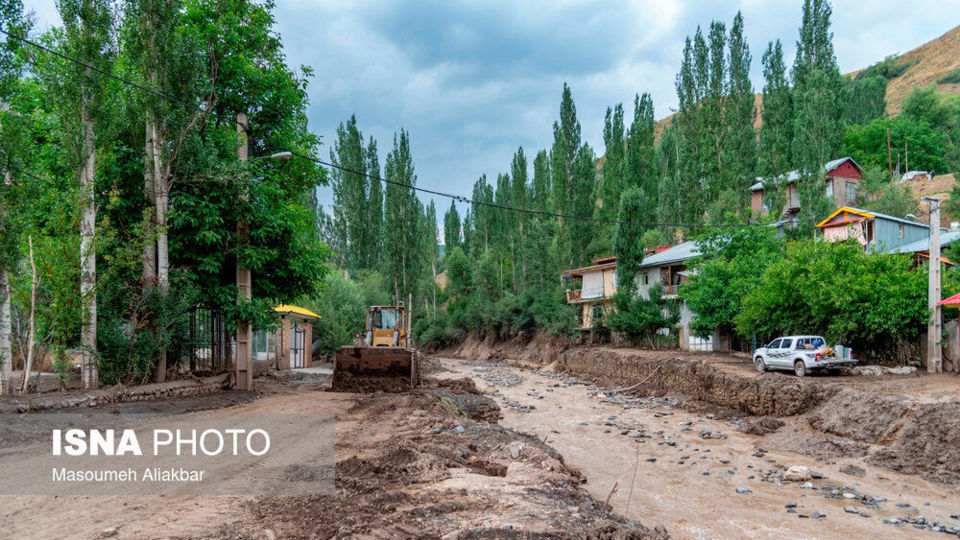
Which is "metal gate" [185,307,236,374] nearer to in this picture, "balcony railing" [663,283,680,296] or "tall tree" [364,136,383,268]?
"balcony railing" [663,283,680,296]

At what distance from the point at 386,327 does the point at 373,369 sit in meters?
7.82

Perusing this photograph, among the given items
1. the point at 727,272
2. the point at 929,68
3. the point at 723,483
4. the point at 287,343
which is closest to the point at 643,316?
the point at 727,272

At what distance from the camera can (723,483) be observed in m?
11.1

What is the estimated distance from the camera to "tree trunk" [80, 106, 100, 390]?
1345 centimetres

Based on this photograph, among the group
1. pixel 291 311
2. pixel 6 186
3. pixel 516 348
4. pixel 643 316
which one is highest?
pixel 6 186

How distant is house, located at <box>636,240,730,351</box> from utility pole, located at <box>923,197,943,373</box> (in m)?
14.8

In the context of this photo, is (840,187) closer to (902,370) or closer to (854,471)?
(902,370)

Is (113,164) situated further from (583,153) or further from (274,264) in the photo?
(583,153)

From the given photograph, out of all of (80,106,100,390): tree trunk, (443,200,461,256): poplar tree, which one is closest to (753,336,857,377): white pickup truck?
(80,106,100,390): tree trunk

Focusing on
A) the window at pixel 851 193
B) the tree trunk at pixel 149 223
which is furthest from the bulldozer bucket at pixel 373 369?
the window at pixel 851 193

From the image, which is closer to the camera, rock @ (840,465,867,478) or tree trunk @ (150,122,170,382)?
rock @ (840,465,867,478)

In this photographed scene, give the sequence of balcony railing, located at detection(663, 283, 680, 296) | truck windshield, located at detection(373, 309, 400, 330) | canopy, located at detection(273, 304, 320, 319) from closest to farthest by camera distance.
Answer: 1. truck windshield, located at detection(373, 309, 400, 330)
2. canopy, located at detection(273, 304, 320, 319)
3. balcony railing, located at detection(663, 283, 680, 296)

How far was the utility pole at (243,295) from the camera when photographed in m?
16.8

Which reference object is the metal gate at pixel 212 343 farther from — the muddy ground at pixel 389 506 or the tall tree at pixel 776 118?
the tall tree at pixel 776 118
